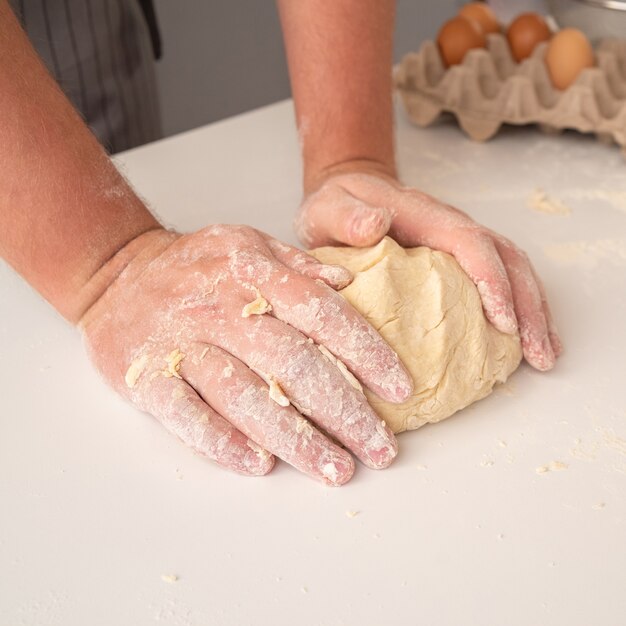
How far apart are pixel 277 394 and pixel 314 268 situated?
0.19 meters

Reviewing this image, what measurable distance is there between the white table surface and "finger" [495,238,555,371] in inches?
1.3

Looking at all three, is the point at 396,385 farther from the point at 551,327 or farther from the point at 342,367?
the point at 551,327

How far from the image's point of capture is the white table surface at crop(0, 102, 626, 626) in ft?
2.77

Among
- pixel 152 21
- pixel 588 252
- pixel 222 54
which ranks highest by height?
pixel 152 21

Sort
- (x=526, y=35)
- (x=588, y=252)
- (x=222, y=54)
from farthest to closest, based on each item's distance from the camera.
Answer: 1. (x=222, y=54)
2. (x=526, y=35)
3. (x=588, y=252)

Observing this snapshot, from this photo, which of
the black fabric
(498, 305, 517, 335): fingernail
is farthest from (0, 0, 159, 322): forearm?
the black fabric

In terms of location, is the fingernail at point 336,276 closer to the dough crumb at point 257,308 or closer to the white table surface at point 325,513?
the dough crumb at point 257,308


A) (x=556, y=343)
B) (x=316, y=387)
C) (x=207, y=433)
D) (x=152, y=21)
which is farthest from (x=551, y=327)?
(x=152, y=21)

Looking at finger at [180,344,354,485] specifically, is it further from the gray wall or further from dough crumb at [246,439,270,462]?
the gray wall

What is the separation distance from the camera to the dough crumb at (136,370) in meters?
1.04

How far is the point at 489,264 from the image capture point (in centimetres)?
A: 113

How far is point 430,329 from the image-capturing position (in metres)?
1.08

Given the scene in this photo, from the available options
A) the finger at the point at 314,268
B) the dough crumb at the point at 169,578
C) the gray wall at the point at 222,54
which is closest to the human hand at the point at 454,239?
the finger at the point at 314,268

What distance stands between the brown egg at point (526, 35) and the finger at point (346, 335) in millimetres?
1026
